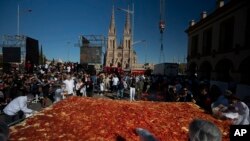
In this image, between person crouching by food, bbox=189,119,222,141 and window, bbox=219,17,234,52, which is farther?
window, bbox=219,17,234,52

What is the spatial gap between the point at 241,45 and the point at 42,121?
23.9 meters

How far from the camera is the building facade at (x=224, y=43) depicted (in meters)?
26.1

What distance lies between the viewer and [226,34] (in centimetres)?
3134

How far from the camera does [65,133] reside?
7699 mm

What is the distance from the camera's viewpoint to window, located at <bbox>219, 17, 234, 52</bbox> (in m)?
29.6

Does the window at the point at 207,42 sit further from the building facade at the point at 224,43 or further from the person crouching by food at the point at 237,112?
the person crouching by food at the point at 237,112

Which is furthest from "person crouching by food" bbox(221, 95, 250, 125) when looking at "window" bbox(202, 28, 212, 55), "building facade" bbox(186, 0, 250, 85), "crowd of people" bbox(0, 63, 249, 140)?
"window" bbox(202, 28, 212, 55)

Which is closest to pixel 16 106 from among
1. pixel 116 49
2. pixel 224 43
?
pixel 224 43

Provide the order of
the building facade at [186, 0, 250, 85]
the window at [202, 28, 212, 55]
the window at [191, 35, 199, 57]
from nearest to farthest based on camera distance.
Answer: the building facade at [186, 0, 250, 85], the window at [202, 28, 212, 55], the window at [191, 35, 199, 57]

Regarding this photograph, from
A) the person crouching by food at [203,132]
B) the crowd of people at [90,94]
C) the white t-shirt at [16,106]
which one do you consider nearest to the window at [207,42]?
the crowd of people at [90,94]

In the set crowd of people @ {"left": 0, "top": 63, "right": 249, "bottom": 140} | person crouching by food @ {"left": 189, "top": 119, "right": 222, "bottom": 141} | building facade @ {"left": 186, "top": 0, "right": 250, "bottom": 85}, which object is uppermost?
building facade @ {"left": 186, "top": 0, "right": 250, "bottom": 85}

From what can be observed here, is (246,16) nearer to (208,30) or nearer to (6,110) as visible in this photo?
(208,30)

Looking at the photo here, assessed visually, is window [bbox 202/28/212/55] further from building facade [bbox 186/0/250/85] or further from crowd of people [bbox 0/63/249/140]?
crowd of people [bbox 0/63/249/140]

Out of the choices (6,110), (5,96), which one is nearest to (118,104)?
(6,110)
